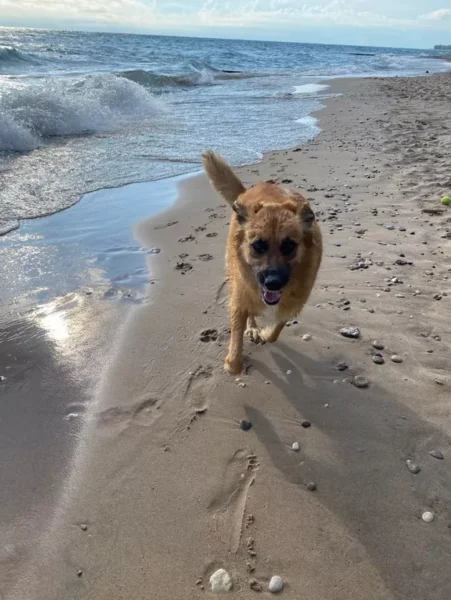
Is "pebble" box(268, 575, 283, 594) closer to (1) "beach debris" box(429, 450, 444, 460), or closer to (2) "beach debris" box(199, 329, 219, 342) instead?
(1) "beach debris" box(429, 450, 444, 460)

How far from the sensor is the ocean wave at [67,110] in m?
10.6

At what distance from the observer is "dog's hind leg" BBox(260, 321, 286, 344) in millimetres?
3856

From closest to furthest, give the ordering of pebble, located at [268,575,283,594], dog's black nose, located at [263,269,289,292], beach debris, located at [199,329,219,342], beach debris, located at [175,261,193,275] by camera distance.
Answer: pebble, located at [268,575,283,594]
dog's black nose, located at [263,269,289,292]
beach debris, located at [199,329,219,342]
beach debris, located at [175,261,193,275]

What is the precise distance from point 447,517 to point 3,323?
3.62 m

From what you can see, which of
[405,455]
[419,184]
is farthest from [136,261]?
[419,184]

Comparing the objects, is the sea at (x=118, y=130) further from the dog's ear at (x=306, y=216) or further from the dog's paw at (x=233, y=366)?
the dog's ear at (x=306, y=216)

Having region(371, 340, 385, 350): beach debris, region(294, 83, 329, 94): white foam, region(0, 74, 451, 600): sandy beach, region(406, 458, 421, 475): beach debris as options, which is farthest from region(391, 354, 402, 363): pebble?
region(294, 83, 329, 94): white foam

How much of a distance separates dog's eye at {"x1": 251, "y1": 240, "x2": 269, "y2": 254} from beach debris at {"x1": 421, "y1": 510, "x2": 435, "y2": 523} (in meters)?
1.88

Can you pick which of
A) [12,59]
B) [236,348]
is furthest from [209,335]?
[12,59]

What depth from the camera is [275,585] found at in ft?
7.02

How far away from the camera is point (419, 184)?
23.6 ft

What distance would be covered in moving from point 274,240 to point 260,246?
4.3 inches

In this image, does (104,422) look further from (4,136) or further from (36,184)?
(4,136)

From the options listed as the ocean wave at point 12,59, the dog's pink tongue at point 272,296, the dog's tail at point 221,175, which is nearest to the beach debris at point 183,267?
the dog's tail at point 221,175
